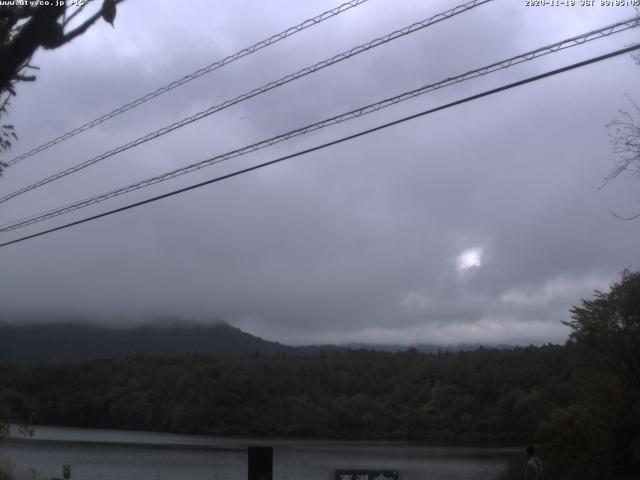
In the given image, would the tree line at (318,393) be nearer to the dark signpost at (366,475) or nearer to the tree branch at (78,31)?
the dark signpost at (366,475)

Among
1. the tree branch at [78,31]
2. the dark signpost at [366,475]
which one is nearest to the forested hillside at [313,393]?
the dark signpost at [366,475]

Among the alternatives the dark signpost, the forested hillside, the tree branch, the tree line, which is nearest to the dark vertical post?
the dark signpost

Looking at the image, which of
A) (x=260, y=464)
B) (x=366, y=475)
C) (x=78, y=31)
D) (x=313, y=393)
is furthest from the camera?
(x=313, y=393)

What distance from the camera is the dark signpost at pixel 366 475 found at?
14516mm

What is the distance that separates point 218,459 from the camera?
1548 inches

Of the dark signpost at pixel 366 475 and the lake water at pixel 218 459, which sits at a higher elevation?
the dark signpost at pixel 366 475

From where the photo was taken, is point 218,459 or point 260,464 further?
point 218,459

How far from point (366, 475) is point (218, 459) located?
26.2 m

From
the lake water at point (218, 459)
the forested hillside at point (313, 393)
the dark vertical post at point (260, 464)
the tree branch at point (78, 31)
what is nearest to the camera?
the tree branch at point (78, 31)

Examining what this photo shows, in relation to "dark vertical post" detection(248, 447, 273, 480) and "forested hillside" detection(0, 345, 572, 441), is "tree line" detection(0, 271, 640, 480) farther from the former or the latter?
"dark vertical post" detection(248, 447, 273, 480)

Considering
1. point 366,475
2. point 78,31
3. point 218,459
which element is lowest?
point 218,459

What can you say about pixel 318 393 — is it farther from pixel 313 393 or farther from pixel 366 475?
pixel 366 475

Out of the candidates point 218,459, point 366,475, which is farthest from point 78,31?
point 218,459

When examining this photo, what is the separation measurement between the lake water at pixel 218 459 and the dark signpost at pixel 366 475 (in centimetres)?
787
